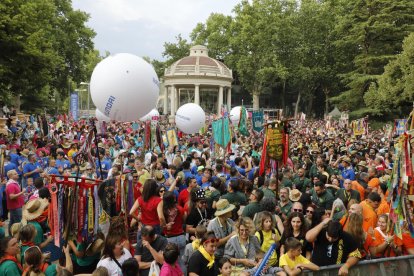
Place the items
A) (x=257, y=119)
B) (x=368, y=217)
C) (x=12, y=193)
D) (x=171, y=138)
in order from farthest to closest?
1. (x=257, y=119)
2. (x=171, y=138)
3. (x=12, y=193)
4. (x=368, y=217)

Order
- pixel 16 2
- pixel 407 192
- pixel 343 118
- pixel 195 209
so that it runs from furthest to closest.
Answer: pixel 343 118 → pixel 16 2 → pixel 195 209 → pixel 407 192

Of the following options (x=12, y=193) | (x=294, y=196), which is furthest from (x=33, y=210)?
(x=294, y=196)

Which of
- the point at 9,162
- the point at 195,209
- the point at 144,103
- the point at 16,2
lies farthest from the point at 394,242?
the point at 16,2

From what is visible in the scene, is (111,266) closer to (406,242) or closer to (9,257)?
(9,257)

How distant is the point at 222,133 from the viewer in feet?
44.7

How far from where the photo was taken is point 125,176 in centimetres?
665

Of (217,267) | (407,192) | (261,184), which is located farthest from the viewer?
(261,184)

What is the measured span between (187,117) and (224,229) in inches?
456

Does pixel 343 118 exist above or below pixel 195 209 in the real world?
above

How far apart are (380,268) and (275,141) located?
3.34 m

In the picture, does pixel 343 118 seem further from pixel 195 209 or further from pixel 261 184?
pixel 195 209

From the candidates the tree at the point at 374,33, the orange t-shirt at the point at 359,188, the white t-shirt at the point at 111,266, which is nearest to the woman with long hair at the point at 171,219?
the white t-shirt at the point at 111,266

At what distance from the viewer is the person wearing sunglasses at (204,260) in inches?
187

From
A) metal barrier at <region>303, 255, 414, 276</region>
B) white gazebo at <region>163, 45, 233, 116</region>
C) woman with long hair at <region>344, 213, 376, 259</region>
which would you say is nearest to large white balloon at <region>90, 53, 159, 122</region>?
woman with long hair at <region>344, 213, 376, 259</region>
